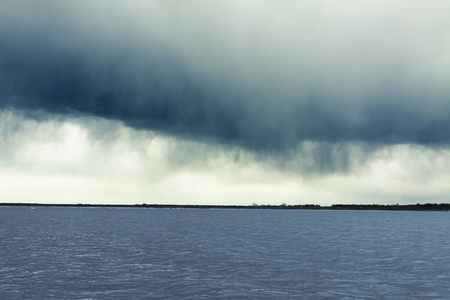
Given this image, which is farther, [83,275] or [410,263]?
[410,263]

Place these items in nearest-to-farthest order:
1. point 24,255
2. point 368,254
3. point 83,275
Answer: point 83,275, point 24,255, point 368,254

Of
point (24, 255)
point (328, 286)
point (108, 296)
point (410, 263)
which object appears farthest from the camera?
point (24, 255)

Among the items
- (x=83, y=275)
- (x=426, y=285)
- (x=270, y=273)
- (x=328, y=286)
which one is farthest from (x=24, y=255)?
(x=426, y=285)

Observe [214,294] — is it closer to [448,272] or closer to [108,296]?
[108,296]

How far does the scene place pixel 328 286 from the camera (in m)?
31.4

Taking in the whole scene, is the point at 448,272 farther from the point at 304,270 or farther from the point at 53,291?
the point at 53,291

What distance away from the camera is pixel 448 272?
129 feet

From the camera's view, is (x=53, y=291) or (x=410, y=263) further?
(x=410, y=263)

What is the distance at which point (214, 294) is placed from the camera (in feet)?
91.8

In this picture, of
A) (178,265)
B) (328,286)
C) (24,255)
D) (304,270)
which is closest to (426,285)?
(328,286)

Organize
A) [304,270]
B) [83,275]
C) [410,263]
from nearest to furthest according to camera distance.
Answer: [83,275]
[304,270]
[410,263]

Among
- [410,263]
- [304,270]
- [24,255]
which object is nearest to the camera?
[304,270]

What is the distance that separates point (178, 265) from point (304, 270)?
13196mm

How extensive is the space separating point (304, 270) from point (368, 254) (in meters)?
19.1
